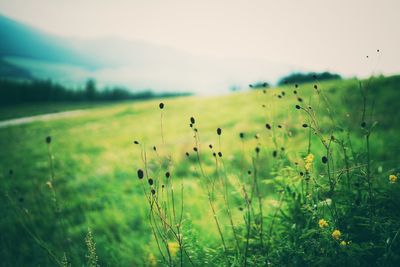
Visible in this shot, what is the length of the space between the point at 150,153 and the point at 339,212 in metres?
5.53

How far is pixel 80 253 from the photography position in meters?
2.68

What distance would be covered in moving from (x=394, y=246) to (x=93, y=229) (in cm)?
306

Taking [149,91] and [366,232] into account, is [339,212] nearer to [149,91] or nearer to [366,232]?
[366,232]

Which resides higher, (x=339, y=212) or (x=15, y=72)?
(x=15, y=72)

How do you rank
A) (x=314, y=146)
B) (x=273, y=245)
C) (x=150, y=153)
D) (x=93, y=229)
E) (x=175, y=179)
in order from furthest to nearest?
(x=150, y=153)
(x=175, y=179)
(x=314, y=146)
(x=93, y=229)
(x=273, y=245)

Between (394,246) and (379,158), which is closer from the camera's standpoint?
(394,246)

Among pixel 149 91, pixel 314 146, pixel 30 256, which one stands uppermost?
pixel 149 91

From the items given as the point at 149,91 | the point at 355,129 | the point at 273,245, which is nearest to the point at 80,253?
the point at 273,245

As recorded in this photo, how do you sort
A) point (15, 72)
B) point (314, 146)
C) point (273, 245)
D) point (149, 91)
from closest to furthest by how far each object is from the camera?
point (273, 245) < point (314, 146) < point (149, 91) < point (15, 72)

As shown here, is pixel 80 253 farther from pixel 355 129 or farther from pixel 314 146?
pixel 355 129

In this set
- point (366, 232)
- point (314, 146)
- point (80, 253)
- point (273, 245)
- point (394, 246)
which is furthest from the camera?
point (314, 146)

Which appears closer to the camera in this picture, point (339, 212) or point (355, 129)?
point (339, 212)

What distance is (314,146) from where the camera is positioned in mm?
4105

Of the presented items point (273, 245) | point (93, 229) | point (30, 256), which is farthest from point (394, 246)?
point (30, 256)
